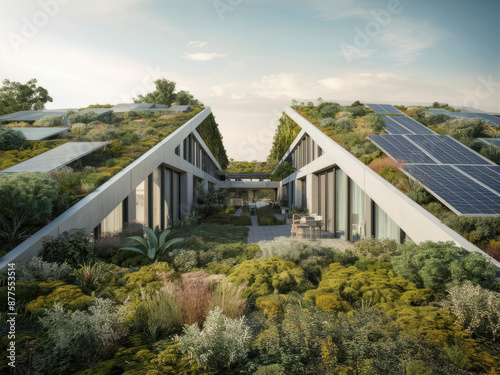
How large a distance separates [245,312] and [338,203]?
10.9m

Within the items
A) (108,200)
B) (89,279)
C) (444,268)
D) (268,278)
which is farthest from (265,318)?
(108,200)

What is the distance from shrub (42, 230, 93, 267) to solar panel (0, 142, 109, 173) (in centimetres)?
312

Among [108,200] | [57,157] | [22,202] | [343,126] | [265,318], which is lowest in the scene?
[265,318]

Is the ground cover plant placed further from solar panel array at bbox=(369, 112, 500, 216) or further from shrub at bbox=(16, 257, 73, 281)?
solar panel array at bbox=(369, 112, 500, 216)

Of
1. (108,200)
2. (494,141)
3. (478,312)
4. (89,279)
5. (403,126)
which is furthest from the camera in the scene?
(403,126)

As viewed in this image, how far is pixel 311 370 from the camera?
9.38ft

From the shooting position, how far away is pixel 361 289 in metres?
4.84

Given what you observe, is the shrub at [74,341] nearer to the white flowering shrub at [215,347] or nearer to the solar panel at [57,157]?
the white flowering shrub at [215,347]

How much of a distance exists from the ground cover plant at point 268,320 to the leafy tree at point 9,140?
723 centimetres

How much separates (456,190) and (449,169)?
1410 millimetres

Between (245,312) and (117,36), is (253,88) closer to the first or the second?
(117,36)

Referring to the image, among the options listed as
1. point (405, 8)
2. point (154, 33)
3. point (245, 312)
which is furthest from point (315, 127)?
point (245, 312)

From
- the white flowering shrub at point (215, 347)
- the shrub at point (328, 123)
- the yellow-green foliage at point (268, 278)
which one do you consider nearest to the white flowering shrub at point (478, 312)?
the yellow-green foliage at point (268, 278)

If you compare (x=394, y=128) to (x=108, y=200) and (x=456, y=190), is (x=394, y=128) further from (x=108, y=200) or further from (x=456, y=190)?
(x=108, y=200)
